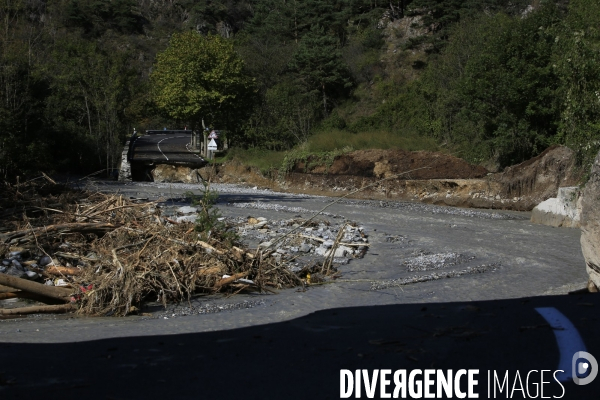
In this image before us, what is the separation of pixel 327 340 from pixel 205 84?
49.8 metres

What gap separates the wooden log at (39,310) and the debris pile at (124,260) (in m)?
0.02

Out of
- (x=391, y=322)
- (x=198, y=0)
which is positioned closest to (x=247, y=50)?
(x=198, y=0)

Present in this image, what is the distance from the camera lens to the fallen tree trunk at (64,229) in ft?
44.9

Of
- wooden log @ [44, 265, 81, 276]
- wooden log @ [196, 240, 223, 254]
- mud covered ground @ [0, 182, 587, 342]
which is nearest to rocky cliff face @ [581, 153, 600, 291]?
mud covered ground @ [0, 182, 587, 342]

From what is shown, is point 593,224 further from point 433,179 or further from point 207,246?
point 433,179

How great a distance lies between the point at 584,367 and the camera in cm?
610

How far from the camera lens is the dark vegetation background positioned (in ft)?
102

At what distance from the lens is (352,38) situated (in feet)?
284

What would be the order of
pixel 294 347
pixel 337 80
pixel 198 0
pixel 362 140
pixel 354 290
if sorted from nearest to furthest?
pixel 294 347, pixel 354 290, pixel 362 140, pixel 337 80, pixel 198 0

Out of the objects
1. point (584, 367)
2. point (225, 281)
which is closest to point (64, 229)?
point (225, 281)

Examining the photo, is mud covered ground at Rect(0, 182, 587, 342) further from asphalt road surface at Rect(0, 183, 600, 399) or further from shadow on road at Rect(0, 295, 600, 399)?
shadow on road at Rect(0, 295, 600, 399)

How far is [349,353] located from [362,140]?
3430cm

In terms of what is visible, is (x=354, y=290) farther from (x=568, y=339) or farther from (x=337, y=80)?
(x=337, y=80)

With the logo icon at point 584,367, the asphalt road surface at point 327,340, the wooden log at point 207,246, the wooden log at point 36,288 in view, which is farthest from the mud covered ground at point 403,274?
the logo icon at point 584,367
